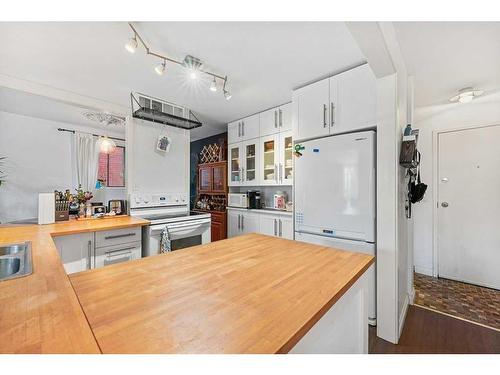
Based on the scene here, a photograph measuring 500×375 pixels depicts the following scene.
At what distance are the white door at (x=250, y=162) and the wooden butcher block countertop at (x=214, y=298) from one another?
84.4 inches

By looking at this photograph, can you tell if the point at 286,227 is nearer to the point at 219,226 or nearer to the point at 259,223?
the point at 259,223

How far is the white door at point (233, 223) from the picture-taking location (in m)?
3.48

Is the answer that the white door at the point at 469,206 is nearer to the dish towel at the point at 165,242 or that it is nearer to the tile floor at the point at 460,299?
the tile floor at the point at 460,299

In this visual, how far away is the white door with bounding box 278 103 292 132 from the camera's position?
2.90 meters

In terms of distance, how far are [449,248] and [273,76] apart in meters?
3.04

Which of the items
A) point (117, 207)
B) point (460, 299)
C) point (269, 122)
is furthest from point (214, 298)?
point (460, 299)

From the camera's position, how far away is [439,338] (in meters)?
1.73

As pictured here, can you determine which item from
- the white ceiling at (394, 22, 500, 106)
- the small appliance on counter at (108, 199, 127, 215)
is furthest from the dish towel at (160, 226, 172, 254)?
the white ceiling at (394, 22, 500, 106)

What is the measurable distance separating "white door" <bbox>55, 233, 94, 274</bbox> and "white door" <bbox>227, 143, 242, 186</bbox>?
2127mm

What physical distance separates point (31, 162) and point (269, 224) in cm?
382

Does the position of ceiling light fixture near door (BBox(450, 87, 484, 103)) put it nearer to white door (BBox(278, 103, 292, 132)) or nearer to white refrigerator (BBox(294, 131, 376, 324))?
white refrigerator (BBox(294, 131, 376, 324))

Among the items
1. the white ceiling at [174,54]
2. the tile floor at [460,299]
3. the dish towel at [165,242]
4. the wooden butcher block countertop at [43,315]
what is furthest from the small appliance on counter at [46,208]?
the tile floor at [460,299]
